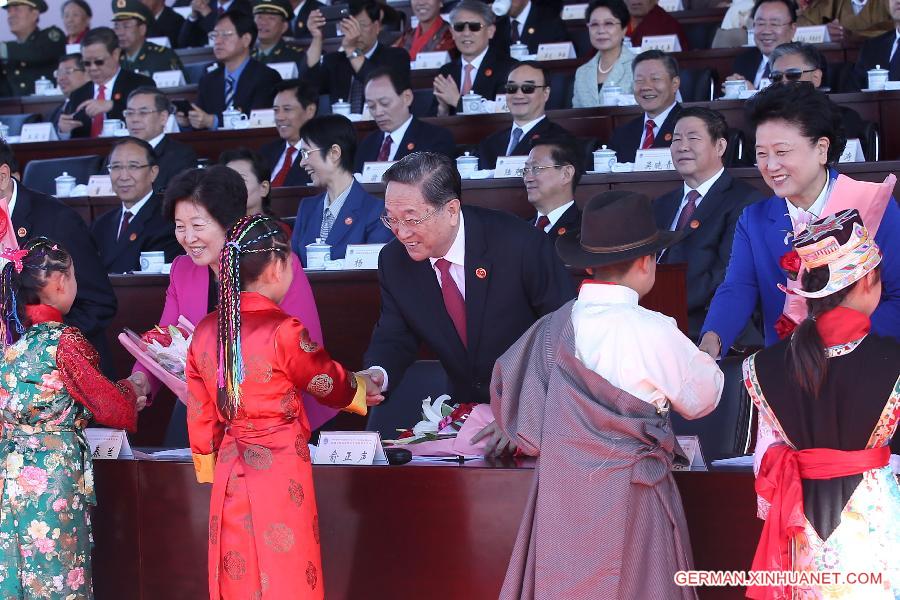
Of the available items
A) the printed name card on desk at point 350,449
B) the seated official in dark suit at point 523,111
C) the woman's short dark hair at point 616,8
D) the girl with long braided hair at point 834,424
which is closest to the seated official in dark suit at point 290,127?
the seated official in dark suit at point 523,111

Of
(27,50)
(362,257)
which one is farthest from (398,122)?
(27,50)

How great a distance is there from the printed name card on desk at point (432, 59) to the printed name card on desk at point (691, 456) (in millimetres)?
4735

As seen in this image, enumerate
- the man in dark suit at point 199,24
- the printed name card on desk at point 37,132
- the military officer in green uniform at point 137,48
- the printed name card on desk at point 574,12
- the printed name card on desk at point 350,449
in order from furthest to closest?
the man in dark suit at point 199,24, the printed name card on desk at point 574,12, the military officer in green uniform at point 137,48, the printed name card on desk at point 37,132, the printed name card on desk at point 350,449

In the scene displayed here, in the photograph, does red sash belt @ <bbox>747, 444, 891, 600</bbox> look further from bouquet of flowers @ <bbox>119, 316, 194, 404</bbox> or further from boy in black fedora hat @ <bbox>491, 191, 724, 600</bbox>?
bouquet of flowers @ <bbox>119, 316, 194, 404</bbox>

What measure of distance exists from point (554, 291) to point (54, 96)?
217 inches

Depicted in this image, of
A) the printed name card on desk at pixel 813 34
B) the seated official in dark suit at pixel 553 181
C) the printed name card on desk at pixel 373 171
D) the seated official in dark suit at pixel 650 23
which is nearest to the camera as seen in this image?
the seated official in dark suit at pixel 553 181

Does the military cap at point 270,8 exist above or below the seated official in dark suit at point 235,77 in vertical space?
above

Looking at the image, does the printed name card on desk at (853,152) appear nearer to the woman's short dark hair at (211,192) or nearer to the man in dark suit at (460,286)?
the man in dark suit at (460,286)

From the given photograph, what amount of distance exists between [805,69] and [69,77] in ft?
14.2

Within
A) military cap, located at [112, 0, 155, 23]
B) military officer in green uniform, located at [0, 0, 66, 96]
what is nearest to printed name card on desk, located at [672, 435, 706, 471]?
military cap, located at [112, 0, 155, 23]

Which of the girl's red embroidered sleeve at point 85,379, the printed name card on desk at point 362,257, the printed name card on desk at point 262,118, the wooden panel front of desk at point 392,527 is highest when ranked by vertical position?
the printed name card on desk at point 262,118

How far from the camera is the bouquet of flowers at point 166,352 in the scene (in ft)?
9.60

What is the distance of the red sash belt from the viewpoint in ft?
6.82

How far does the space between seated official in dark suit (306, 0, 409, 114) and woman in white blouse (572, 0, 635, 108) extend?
102cm
